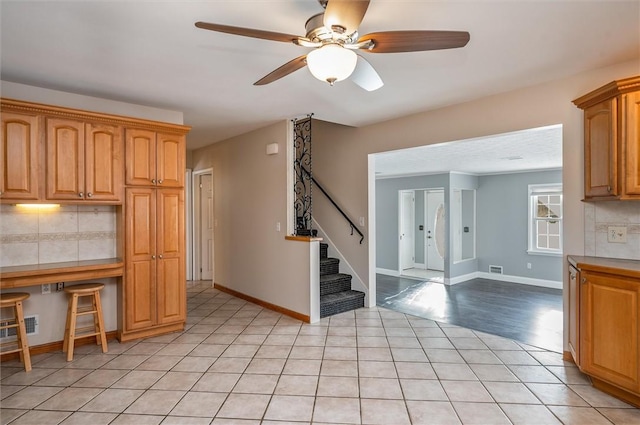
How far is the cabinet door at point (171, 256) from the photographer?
3.81 m

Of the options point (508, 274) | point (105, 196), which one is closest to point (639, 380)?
point (105, 196)

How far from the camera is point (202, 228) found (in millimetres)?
6777

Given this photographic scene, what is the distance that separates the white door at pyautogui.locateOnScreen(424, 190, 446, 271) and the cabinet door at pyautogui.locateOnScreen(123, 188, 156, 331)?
6842 mm

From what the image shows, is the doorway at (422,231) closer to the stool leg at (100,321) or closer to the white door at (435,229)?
the white door at (435,229)

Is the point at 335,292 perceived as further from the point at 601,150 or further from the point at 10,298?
the point at 10,298

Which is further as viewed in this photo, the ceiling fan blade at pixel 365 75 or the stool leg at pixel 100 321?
the stool leg at pixel 100 321

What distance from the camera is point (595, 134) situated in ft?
9.50

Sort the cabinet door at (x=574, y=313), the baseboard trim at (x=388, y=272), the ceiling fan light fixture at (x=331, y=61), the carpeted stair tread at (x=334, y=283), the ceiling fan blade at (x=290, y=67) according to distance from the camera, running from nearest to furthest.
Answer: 1. the ceiling fan light fixture at (x=331, y=61)
2. the ceiling fan blade at (x=290, y=67)
3. the cabinet door at (x=574, y=313)
4. the carpeted stair tread at (x=334, y=283)
5. the baseboard trim at (x=388, y=272)

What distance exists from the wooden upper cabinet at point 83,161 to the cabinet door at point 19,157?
0.10 metres

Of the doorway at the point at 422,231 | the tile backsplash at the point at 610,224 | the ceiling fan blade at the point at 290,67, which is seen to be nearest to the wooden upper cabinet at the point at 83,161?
the ceiling fan blade at the point at 290,67

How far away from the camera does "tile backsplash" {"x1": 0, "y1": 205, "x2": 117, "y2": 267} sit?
10.7ft

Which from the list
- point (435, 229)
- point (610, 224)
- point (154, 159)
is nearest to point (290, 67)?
point (154, 159)

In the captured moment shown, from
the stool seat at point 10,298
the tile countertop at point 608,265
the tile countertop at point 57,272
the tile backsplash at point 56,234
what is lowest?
the stool seat at point 10,298

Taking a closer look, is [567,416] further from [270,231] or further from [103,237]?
[103,237]
